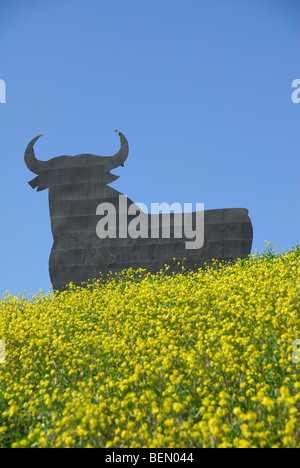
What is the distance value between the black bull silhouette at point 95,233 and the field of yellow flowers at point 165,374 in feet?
11.5

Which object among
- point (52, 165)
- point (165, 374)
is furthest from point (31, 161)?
point (165, 374)

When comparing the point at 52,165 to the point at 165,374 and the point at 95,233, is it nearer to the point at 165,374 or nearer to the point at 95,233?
the point at 95,233

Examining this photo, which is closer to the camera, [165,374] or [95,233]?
[165,374]

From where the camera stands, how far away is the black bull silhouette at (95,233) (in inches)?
516

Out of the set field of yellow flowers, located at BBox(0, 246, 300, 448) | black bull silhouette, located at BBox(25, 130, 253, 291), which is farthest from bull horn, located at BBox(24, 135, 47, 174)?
field of yellow flowers, located at BBox(0, 246, 300, 448)

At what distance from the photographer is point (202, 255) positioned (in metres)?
13.1

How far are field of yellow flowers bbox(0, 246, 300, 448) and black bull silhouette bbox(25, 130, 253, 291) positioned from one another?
3.52m

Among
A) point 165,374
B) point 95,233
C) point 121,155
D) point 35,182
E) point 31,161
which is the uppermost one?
point 31,161

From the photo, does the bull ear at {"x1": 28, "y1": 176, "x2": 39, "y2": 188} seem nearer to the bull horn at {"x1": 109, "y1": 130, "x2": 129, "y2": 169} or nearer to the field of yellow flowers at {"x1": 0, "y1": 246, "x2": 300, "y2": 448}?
the bull horn at {"x1": 109, "y1": 130, "x2": 129, "y2": 169}

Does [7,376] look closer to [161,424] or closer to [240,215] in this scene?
[161,424]

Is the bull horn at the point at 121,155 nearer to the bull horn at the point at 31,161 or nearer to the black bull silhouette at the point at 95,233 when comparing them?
the black bull silhouette at the point at 95,233

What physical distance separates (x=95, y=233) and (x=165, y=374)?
363 inches

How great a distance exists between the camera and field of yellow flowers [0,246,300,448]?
4098mm

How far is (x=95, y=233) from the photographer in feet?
45.5
